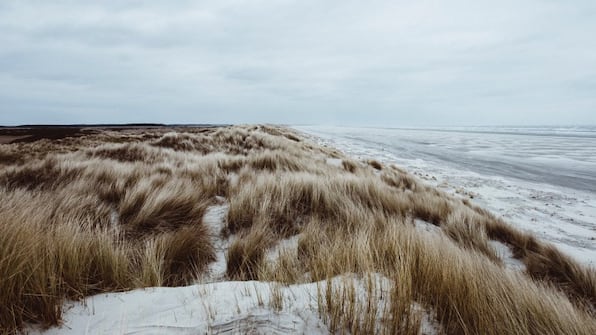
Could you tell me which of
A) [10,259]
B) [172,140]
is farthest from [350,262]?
[172,140]

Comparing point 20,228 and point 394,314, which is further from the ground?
point 20,228

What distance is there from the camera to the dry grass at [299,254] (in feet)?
4.17

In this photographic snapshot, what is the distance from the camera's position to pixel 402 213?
11.8 feet

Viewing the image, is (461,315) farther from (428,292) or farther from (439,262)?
(439,262)

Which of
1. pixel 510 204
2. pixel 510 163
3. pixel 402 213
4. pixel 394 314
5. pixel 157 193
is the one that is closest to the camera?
pixel 394 314

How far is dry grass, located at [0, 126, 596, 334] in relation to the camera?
4.17ft

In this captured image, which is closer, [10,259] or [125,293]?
[10,259]

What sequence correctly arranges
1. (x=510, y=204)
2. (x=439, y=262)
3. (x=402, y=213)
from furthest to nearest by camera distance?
1. (x=510, y=204)
2. (x=402, y=213)
3. (x=439, y=262)

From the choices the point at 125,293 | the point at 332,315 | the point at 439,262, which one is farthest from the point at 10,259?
the point at 439,262

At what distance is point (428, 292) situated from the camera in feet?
4.79

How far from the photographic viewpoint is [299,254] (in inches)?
87.8

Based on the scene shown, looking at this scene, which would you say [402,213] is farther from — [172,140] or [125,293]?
[172,140]

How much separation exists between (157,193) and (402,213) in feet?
10.2

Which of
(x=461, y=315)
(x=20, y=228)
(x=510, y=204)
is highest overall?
(x=20, y=228)
